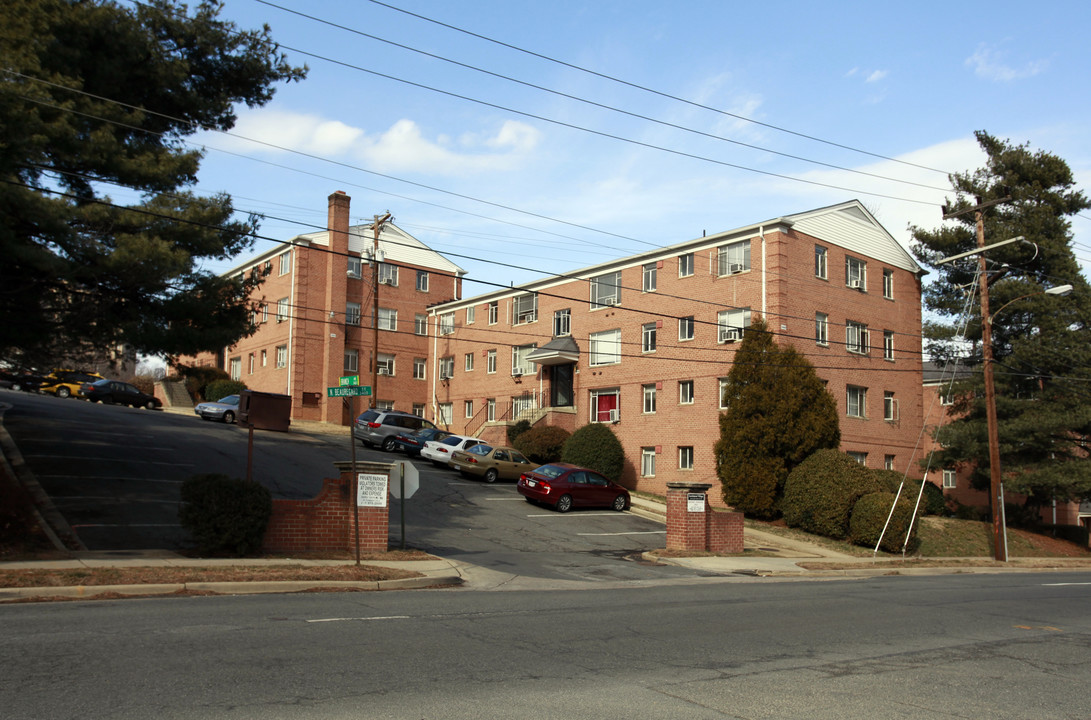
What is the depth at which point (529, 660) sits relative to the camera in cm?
786

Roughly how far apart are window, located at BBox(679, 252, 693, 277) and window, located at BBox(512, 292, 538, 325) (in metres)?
10.3

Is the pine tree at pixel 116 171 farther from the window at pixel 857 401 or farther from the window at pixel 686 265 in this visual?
the window at pixel 857 401

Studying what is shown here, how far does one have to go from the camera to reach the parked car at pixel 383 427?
37.2 meters

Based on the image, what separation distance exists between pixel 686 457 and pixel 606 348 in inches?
A: 278

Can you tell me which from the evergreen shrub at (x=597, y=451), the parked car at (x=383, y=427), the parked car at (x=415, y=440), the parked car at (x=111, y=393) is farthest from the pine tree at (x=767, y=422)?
the parked car at (x=111, y=393)

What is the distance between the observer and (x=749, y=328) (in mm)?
31766

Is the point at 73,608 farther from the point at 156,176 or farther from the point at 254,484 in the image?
the point at 156,176

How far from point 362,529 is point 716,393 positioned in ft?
68.3

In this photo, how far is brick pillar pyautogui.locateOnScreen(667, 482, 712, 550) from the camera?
74.1ft

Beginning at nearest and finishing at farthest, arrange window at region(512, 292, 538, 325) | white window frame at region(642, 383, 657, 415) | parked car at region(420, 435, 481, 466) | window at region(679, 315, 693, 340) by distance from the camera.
Answer: parked car at region(420, 435, 481, 466)
window at region(679, 315, 693, 340)
white window frame at region(642, 383, 657, 415)
window at region(512, 292, 538, 325)

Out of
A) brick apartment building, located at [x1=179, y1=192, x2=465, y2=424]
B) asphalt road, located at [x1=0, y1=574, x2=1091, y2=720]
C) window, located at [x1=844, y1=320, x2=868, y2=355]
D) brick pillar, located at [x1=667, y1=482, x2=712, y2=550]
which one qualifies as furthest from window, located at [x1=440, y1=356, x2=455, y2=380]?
asphalt road, located at [x1=0, y1=574, x2=1091, y2=720]

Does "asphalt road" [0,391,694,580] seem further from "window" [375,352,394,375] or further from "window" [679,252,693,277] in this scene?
"window" [375,352,394,375]

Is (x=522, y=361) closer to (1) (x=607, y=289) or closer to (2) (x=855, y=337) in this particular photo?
(1) (x=607, y=289)

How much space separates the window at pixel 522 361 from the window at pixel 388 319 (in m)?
9.94
